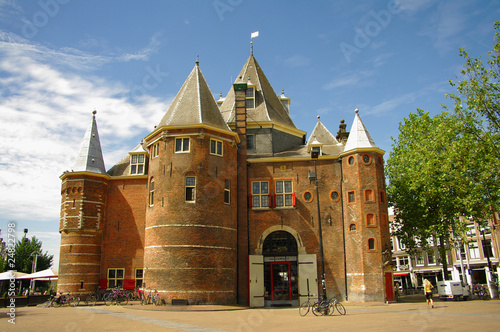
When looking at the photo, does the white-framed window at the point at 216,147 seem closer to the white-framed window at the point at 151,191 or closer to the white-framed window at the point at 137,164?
the white-framed window at the point at 151,191

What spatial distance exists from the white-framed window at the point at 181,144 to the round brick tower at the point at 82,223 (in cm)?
833

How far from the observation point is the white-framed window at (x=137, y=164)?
3128cm

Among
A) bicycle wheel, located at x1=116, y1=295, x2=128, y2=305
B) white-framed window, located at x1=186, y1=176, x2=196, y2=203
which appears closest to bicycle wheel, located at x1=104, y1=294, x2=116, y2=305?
bicycle wheel, located at x1=116, y1=295, x2=128, y2=305

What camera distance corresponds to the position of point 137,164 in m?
31.4

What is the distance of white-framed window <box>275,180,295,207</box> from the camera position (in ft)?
95.6

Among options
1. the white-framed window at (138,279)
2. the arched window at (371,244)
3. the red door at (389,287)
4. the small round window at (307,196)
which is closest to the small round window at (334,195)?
the small round window at (307,196)

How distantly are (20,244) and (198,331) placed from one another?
4573 centimetres

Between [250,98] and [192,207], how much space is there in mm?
13053

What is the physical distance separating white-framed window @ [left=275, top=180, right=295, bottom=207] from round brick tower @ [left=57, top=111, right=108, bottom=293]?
45.7ft

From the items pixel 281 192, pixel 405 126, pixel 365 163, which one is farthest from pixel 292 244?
pixel 405 126

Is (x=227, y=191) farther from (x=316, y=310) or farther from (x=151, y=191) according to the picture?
(x=316, y=310)

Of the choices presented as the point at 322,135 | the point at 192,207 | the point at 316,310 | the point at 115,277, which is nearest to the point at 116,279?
the point at 115,277

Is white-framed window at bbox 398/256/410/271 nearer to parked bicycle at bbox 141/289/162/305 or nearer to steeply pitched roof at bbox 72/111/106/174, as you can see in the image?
parked bicycle at bbox 141/289/162/305

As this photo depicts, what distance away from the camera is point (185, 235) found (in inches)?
952
